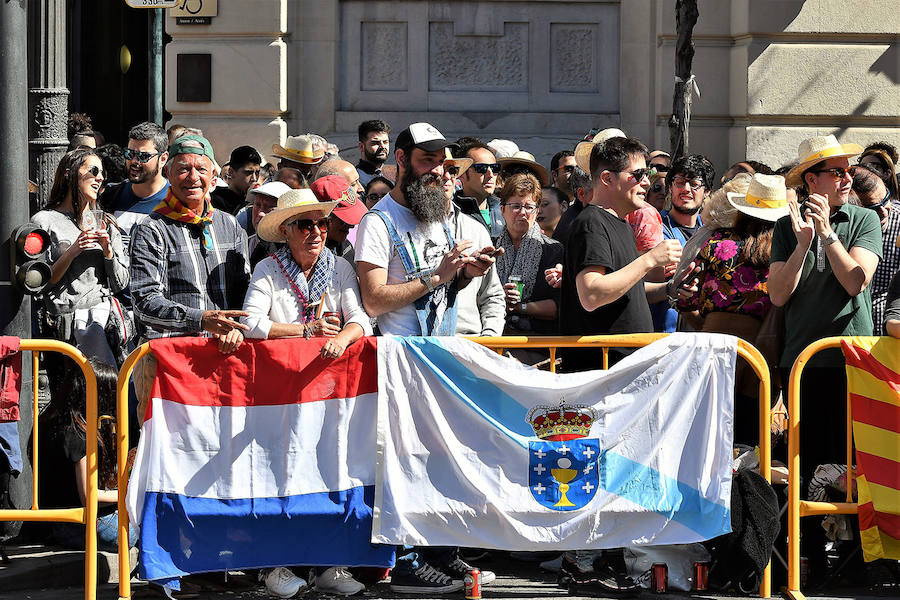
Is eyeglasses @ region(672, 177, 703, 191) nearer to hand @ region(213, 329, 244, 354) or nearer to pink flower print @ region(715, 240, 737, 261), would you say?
pink flower print @ region(715, 240, 737, 261)

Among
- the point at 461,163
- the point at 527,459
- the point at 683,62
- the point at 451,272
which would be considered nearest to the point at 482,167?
the point at 461,163

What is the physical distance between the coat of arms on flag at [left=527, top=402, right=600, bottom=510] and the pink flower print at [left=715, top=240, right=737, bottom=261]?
1.56 meters

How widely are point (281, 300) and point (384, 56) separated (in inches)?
297

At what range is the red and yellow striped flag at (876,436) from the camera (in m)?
6.71

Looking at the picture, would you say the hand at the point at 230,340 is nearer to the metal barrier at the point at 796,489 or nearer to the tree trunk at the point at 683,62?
the metal barrier at the point at 796,489

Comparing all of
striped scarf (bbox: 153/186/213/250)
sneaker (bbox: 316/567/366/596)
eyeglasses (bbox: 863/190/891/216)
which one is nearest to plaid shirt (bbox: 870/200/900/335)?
eyeglasses (bbox: 863/190/891/216)

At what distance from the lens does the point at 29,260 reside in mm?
7066

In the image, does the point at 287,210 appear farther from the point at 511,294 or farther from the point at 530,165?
the point at 530,165

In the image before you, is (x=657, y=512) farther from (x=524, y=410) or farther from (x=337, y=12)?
(x=337, y=12)

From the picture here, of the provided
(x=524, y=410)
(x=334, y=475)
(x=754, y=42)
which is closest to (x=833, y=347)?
(x=524, y=410)

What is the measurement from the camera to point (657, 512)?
6711mm

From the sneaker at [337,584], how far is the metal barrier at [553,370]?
3.14 ft

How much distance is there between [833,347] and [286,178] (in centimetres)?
394

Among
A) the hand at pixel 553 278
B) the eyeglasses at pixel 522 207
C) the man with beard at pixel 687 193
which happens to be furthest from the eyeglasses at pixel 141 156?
the man with beard at pixel 687 193
